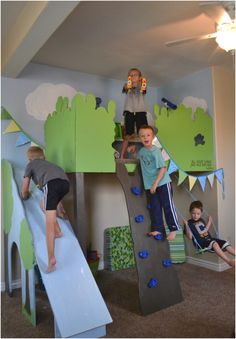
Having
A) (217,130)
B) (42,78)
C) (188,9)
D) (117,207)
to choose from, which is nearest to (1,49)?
(42,78)

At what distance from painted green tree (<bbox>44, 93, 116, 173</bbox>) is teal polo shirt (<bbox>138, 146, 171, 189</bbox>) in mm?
318

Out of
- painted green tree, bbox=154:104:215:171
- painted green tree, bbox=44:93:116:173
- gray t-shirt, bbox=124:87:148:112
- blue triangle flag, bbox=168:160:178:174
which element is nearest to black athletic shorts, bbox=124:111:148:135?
gray t-shirt, bbox=124:87:148:112

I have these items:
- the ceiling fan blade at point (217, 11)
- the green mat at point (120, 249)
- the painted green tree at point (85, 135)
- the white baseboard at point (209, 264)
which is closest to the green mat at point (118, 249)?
the green mat at point (120, 249)

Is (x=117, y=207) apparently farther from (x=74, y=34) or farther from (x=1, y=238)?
(x=74, y=34)

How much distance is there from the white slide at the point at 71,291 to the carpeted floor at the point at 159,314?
18 centimetres

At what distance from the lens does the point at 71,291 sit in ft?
7.38

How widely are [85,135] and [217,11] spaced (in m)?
1.36

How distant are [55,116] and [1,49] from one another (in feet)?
2.91

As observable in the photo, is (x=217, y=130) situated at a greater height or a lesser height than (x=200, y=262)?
greater

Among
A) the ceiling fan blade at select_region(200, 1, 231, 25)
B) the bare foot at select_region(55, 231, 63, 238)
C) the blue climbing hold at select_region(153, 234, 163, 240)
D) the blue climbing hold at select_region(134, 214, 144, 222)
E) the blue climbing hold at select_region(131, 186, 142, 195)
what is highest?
the ceiling fan blade at select_region(200, 1, 231, 25)

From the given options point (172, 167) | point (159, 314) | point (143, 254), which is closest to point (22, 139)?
point (172, 167)

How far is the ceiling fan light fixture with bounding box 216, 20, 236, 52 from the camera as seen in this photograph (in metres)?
2.06

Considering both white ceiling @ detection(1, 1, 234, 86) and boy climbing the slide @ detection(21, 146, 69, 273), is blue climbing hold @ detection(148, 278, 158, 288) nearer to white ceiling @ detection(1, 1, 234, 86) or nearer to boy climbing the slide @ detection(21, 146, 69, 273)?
boy climbing the slide @ detection(21, 146, 69, 273)

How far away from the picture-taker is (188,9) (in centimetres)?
241
